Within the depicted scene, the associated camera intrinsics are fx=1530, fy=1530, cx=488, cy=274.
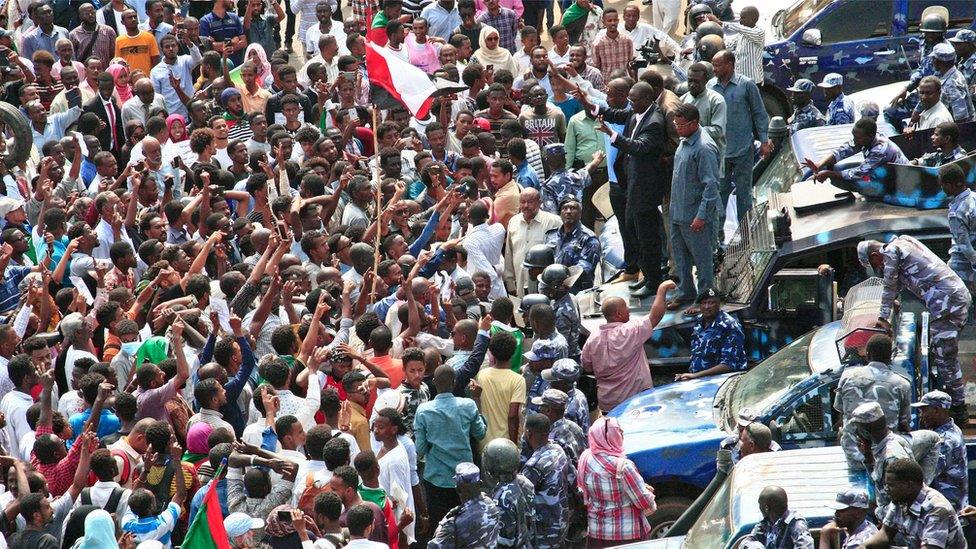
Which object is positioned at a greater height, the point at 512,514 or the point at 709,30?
the point at 709,30

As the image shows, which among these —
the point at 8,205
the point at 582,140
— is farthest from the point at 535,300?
the point at 8,205

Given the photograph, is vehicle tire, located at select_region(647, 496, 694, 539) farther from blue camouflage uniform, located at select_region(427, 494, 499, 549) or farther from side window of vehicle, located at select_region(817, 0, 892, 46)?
side window of vehicle, located at select_region(817, 0, 892, 46)

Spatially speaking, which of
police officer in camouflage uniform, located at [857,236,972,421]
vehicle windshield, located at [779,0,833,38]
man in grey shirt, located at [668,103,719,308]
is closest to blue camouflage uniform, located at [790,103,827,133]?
vehicle windshield, located at [779,0,833,38]

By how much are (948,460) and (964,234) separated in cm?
260

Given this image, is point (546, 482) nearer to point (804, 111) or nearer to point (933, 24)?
point (804, 111)

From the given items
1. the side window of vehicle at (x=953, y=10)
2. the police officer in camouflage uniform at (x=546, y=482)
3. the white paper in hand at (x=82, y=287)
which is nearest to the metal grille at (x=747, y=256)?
the police officer in camouflage uniform at (x=546, y=482)

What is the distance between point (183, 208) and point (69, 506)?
184 inches

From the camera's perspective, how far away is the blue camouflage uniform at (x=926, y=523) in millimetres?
7926

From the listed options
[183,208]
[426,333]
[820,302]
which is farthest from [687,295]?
[183,208]

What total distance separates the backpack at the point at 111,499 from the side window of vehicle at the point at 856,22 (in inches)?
436

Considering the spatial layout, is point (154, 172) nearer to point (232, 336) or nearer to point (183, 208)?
point (183, 208)

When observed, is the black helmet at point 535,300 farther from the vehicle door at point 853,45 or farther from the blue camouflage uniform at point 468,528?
the vehicle door at point 853,45

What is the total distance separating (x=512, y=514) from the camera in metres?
8.89

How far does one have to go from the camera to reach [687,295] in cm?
1264
